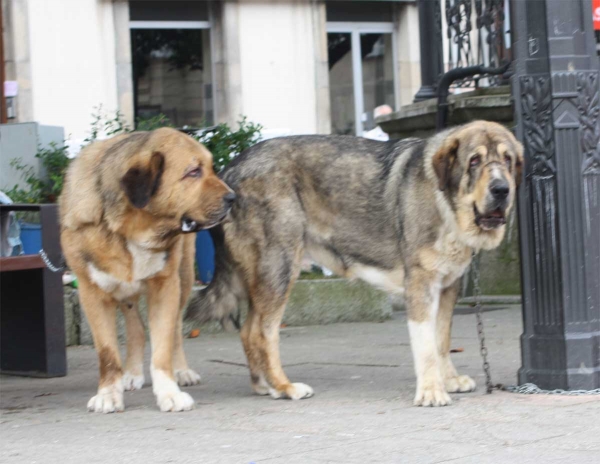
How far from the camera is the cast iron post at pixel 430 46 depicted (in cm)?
1184

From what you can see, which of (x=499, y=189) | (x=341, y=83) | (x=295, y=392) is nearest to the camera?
(x=499, y=189)

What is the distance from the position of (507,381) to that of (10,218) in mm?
3308

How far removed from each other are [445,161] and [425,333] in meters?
0.92

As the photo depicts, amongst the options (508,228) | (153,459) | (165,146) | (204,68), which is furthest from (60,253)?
(204,68)

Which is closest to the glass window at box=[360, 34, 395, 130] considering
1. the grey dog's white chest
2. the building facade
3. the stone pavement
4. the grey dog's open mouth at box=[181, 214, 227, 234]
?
the building facade

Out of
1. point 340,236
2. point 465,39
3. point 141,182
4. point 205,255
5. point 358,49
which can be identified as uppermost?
point 358,49

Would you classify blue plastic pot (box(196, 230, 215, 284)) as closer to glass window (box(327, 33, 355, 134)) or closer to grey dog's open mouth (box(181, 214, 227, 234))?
grey dog's open mouth (box(181, 214, 227, 234))

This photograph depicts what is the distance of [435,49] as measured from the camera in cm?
1186

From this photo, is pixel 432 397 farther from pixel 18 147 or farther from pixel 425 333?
pixel 18 147

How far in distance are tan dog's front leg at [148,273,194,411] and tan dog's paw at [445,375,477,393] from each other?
146 centimetres

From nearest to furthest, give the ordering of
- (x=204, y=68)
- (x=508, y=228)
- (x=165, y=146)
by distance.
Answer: (x=165, y=146), (x=508, y=228), (x=204, y=68)

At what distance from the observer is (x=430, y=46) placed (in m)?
11.9

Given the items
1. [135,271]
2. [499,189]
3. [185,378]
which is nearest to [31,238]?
[185,378]

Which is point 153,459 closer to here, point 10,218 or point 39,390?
point 39,390
